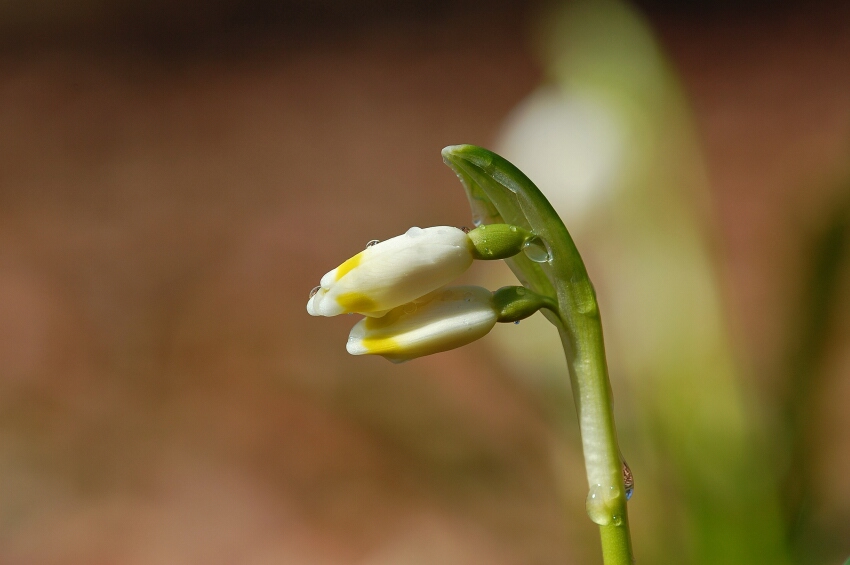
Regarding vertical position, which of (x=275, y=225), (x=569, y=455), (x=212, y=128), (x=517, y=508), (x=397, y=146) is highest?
(x=212, y=128)

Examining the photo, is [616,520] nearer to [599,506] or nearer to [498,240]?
[599,506]

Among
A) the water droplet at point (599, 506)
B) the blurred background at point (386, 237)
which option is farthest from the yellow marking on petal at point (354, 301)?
the blurred background at point (386, 237)

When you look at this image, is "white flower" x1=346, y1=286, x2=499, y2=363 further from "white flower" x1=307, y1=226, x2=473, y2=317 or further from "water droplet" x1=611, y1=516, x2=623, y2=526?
"water droplet" x1=611, y1=516, x2=623, y2=526

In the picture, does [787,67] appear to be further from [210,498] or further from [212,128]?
[210,498]

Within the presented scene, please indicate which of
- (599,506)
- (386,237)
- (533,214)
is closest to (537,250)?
(533,214)

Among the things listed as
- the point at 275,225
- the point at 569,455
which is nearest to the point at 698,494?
the point at 569,455

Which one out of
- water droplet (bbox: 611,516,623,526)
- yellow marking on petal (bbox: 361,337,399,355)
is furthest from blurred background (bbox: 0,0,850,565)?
yellow marking on petal (bbox: 361,337,399,355)
